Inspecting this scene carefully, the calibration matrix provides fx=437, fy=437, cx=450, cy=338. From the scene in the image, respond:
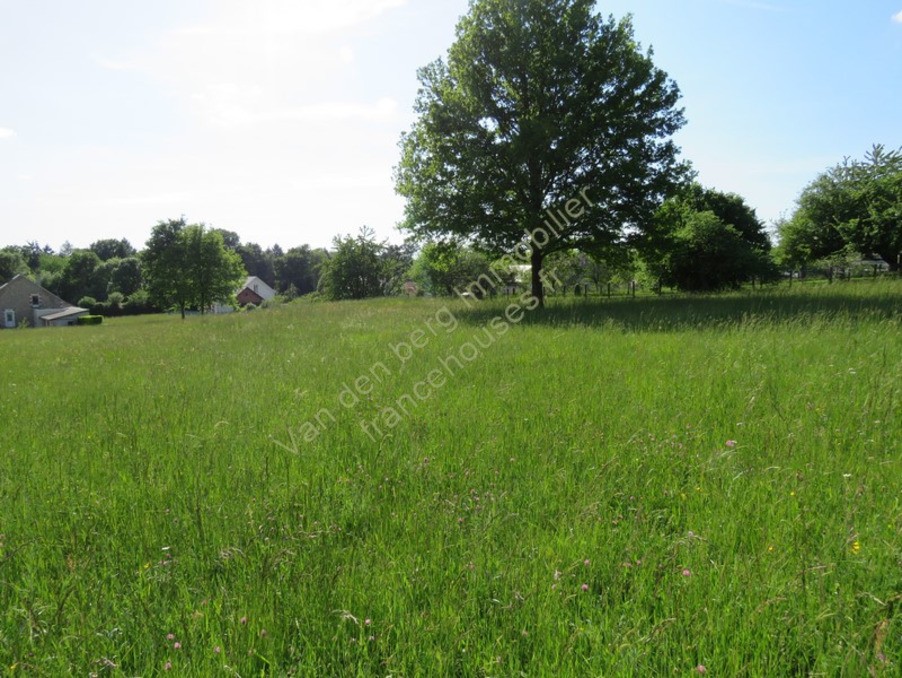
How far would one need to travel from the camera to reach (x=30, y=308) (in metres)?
63.7

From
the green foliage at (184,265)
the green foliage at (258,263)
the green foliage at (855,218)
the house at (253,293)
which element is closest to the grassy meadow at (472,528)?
the green foliage at (855,218)

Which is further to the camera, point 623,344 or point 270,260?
point 270,260

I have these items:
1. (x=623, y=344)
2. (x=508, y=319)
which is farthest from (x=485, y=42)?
(x=623, y=344)

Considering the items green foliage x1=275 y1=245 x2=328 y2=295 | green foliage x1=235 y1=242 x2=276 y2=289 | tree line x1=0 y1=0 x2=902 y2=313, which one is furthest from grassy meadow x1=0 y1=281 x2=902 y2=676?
green foliage x1=235 y1=242 x2=276 y2=289

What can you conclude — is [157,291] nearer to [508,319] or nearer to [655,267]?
[508,319]

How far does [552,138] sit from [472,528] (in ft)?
54.5

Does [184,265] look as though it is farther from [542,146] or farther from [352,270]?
[542,146]

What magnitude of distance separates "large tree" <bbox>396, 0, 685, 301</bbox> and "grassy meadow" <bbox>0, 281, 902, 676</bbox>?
13.1m

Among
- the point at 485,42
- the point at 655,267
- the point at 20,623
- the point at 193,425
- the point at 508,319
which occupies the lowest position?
the point at 20,623

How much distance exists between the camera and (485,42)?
17.9 meters

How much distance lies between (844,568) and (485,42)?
2057cm

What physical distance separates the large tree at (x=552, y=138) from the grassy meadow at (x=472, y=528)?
13.1 metres

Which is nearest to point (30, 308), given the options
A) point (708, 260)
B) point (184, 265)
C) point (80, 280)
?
point (80, 280)

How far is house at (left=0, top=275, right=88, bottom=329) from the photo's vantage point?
60.5 meters
